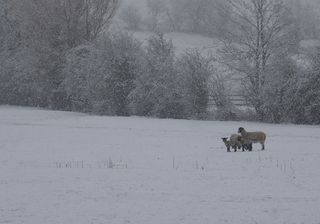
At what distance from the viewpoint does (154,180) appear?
551 inches

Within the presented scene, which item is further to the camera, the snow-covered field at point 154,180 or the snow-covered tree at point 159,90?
the snow-covered tree at point 159,90

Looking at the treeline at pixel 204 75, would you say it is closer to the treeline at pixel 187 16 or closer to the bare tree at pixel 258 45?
the bare tree at pixel 258 45

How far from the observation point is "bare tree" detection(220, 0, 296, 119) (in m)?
36.4

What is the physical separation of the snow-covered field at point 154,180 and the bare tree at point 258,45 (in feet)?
35.9

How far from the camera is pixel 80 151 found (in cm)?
2036

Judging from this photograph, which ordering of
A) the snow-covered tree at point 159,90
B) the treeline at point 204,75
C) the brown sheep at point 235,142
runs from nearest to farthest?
the brown sheep at point 235,142 < the treeline at point 204,75 < the snow-covered tree at point 159,90

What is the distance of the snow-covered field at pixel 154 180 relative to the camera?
10773 mm

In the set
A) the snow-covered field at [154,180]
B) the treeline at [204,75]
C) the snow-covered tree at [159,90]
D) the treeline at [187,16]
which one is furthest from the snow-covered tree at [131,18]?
the snow-covered field at [154,180]

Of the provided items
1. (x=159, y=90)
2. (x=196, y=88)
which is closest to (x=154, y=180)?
(x=159, y=90)

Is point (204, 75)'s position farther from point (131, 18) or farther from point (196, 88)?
point (131, 18)

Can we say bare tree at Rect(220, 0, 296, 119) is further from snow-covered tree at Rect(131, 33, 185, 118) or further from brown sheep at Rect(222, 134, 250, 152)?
brown sheep at Rect(222, 134, 250, 152)

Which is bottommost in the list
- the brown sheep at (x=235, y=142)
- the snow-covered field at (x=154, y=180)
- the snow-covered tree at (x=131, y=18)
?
the snow-covered field at (x=154, y=180)

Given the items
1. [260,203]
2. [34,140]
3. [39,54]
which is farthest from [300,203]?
[39,54]

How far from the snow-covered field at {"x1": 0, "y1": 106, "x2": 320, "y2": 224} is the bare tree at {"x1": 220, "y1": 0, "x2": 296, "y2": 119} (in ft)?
35.9
